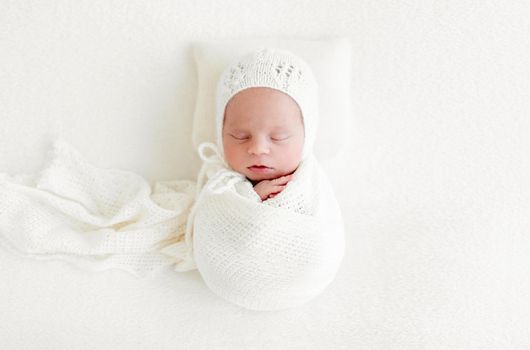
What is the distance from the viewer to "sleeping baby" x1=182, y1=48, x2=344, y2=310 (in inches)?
49.0

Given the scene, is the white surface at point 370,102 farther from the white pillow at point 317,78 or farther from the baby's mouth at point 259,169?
the baby's mouth at point 259,169

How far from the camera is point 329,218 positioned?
1319 mm

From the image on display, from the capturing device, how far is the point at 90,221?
1437 millimetres

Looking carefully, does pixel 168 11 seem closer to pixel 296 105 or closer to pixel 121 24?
pixel 121 24

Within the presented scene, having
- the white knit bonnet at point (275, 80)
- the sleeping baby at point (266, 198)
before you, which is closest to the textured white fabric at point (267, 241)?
the sleeping baby at point (266, 198)

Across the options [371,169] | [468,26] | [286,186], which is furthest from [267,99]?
[468,26]

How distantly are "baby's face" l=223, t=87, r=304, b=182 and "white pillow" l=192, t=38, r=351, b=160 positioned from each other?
0.16 m

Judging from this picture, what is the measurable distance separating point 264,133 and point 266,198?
143mm

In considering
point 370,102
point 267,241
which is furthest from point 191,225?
point 370,102

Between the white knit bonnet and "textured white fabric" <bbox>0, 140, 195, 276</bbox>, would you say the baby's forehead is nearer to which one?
the white knit bonnet

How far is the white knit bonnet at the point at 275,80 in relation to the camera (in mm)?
1343

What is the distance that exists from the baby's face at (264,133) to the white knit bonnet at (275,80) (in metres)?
0.01

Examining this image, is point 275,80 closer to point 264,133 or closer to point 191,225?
point 264,133

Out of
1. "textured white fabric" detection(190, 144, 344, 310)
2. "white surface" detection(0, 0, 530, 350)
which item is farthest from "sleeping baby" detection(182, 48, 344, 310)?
"white surface" detection(0, 0, 530, 350)
